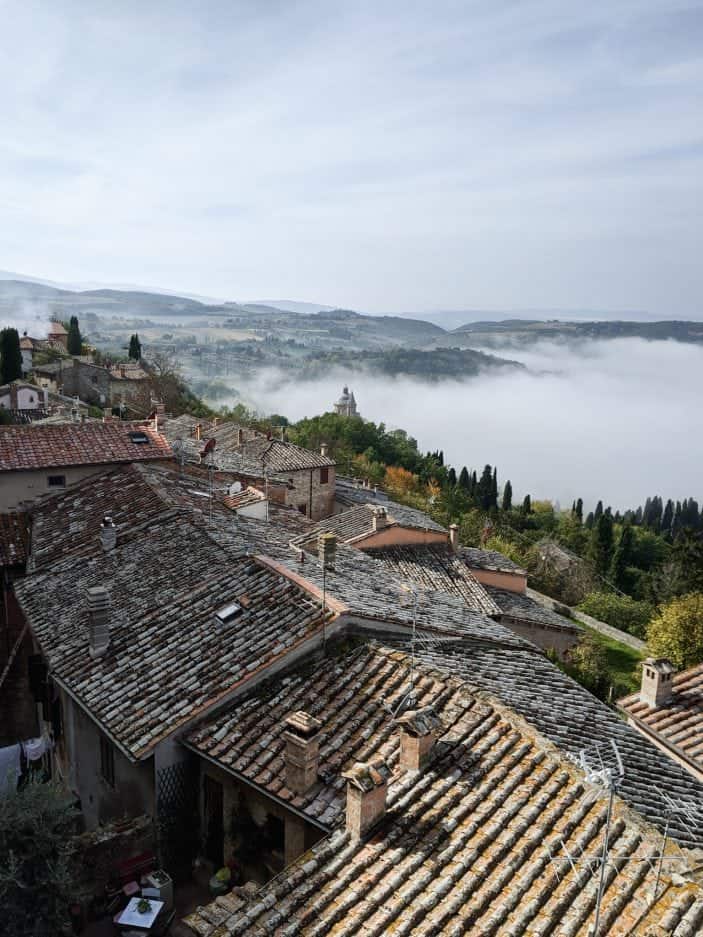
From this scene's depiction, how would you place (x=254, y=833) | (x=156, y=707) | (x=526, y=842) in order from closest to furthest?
(x=526, y=842), (x=254, y=833), (x=156, y=707)

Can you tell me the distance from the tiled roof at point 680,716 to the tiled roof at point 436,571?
973 cm

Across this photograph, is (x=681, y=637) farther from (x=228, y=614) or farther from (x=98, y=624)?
(x=98, y=624)

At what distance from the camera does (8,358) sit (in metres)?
56.0

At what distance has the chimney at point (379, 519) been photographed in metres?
24.0

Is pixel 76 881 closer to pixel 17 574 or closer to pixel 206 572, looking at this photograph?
pixel 206 572

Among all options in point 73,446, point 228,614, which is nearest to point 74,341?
point 73,446

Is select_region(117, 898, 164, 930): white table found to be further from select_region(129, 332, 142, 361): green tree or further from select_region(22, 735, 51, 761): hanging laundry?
select_region(129, 332, 142, 361): green tree

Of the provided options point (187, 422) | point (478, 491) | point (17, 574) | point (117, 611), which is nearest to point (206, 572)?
point (117, 611)

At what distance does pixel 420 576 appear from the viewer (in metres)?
23.5

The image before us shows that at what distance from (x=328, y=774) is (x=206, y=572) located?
5.76 m

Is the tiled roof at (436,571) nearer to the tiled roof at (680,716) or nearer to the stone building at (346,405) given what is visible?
the tiled roof at (680,716)

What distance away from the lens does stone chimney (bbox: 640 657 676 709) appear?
12.0 m

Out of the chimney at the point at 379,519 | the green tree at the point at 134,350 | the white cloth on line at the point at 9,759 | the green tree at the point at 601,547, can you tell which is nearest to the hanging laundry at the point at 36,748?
the white cloth on line at the point at 9,759

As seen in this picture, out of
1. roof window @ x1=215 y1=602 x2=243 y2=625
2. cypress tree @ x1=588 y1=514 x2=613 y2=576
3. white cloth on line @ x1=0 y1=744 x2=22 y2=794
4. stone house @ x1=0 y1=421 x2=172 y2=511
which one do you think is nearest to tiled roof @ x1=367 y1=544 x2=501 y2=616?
stone house @ x1=0 y1=421 x2=172 y2=511
